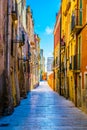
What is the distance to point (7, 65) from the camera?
1888 cm

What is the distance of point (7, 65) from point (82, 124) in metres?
6.33

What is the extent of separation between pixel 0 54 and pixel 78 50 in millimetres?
7657

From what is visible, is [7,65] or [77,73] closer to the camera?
[7,65]

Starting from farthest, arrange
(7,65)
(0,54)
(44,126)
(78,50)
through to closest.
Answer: (78,50) < (7,65) < (0,54) < (44,126)

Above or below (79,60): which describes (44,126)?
below

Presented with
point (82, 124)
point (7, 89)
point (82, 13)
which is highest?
point (82, 13)

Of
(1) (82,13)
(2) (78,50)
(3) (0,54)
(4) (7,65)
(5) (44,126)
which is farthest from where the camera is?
(2) (78,50)

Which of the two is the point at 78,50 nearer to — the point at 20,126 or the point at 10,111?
the point at 10,111

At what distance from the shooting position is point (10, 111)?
1820 cm

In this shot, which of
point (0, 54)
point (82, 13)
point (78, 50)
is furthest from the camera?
point (78, 50)

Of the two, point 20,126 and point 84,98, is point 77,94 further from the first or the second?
point 20,126

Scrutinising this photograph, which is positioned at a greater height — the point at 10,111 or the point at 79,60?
the point at 79,60

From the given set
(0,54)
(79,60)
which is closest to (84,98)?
(79,60)

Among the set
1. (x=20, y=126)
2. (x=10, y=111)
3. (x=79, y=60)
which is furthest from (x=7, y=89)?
(x=79, y=60)
